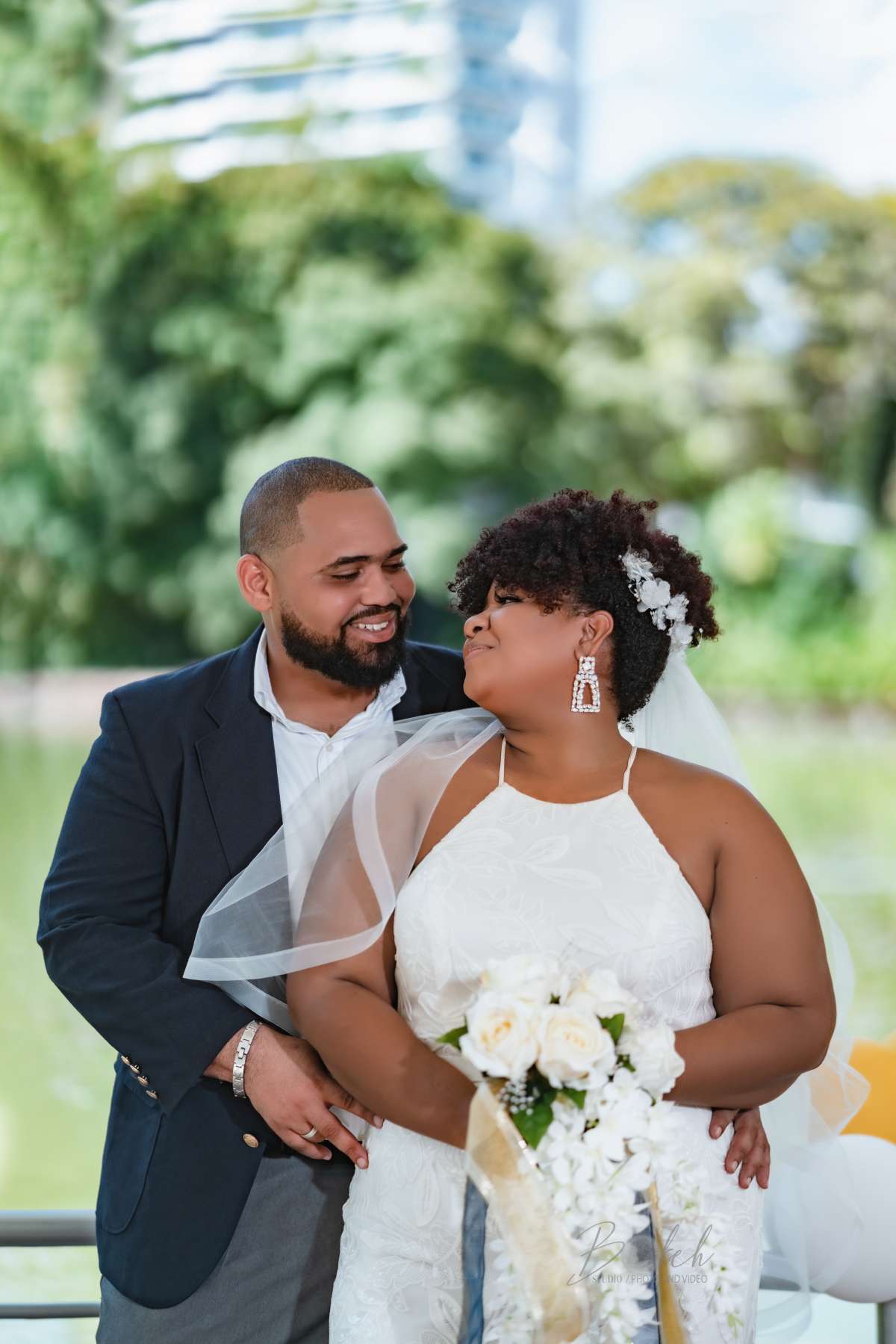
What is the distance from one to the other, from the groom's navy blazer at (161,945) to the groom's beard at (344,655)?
0.45ft

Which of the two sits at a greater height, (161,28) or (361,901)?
(161,28)

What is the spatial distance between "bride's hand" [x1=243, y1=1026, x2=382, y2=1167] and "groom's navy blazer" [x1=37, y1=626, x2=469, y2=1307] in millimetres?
78

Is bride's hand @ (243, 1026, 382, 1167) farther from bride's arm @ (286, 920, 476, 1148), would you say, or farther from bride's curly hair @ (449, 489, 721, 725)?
bride's curly hair @ (449, 489, 721, 725)

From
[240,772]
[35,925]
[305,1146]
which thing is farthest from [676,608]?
[35,925]

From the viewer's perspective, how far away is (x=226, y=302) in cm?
1947

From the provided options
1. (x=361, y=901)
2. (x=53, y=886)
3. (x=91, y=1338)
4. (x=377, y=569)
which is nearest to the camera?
(x=361, y=901)

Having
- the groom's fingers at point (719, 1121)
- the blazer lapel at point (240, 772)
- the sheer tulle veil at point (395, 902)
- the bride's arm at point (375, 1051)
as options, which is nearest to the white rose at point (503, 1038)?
the bride's arm at point (375, 1051)

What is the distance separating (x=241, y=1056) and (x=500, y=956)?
0.52 m

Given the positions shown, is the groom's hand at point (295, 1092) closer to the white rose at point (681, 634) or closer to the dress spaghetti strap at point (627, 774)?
the dress spaghetti strap at point (627, 774)

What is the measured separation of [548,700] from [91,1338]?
11.5ft

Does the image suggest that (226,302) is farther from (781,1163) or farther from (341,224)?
(781,1163)

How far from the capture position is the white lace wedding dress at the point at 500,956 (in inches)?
84.5

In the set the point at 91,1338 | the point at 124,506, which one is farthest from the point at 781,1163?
the point at 124,506

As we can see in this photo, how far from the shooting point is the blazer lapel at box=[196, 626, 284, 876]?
2570 mm
